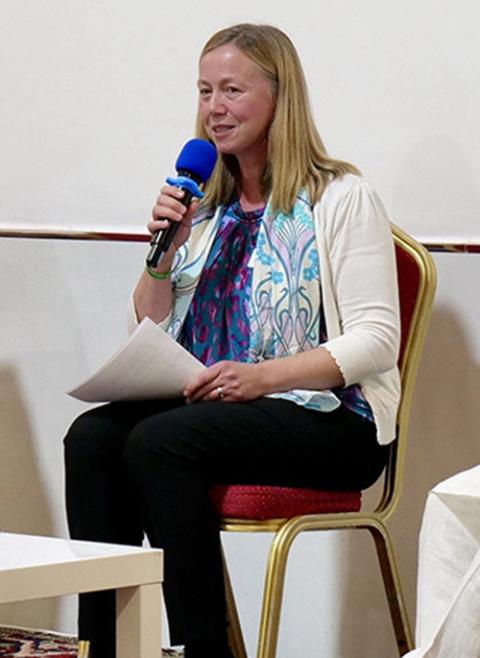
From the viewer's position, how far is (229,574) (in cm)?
267

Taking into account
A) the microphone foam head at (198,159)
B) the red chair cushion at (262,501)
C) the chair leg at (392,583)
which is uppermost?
the microphone foam head at (198,159)

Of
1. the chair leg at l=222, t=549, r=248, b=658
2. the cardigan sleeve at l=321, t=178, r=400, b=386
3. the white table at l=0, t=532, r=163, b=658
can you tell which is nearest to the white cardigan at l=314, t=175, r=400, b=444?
the cardigan sleeve at l=321, t=178, r=400, b=386

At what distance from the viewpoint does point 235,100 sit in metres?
2.17

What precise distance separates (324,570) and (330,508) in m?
0.55

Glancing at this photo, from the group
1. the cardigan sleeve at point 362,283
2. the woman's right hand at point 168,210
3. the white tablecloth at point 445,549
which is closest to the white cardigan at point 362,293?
the cardigan sleeve at point 362,283

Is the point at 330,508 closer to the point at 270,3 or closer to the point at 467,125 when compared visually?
the point at 467,125

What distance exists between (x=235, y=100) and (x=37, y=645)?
1174 millimetres

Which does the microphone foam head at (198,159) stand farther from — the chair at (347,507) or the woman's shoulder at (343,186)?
the chair at (347,507)

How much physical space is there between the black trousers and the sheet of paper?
4cm

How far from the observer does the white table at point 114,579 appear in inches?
53.9

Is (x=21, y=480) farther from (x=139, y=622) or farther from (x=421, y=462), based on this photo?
(x=139, y=622)

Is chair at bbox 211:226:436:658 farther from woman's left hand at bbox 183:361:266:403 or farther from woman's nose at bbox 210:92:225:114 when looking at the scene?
woman's nose at bbox 210:92:225:114

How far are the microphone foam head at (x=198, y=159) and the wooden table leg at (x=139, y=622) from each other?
2.62ft

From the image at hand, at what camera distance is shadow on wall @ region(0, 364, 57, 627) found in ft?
9.48
